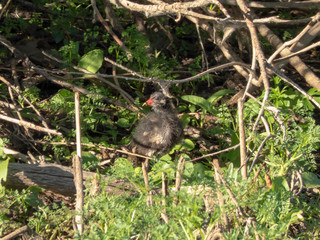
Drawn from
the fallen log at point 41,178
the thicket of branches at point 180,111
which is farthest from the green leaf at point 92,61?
A: the fallen log at point 41,178

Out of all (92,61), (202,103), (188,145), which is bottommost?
(188,145)

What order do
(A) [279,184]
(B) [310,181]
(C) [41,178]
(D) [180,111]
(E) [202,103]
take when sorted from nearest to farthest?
(A) [279,184], (B) [310,181], (C) [41,178], (E) [202,103], (D) [180,111]

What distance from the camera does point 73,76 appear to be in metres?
4.97

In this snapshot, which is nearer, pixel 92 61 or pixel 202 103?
pixel 202 103

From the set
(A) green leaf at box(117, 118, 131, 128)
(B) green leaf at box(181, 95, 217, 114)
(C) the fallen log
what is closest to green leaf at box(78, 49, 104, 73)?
(A) green leaf at box(117, 118, 131, 128)

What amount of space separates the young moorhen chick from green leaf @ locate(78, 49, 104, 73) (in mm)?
742

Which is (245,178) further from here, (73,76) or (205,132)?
(73,76)

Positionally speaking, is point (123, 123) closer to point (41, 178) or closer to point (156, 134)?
point (156, 134)

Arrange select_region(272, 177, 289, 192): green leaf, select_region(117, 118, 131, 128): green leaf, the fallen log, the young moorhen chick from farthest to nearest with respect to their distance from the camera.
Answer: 1. select_region(117, 118, 131, 128): green leaf
2. the young moorhen chick
3. the fallen log
4. select_region(272, 177, 289, 192): green leaf

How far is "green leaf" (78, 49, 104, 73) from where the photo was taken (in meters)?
4.73

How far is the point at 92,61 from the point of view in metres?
4.77

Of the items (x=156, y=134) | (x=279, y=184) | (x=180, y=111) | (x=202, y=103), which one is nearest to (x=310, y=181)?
(x=279, y=184)

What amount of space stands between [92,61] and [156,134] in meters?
1.03

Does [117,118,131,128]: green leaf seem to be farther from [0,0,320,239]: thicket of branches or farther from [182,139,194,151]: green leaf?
[182,139,194,151]: green leaf
